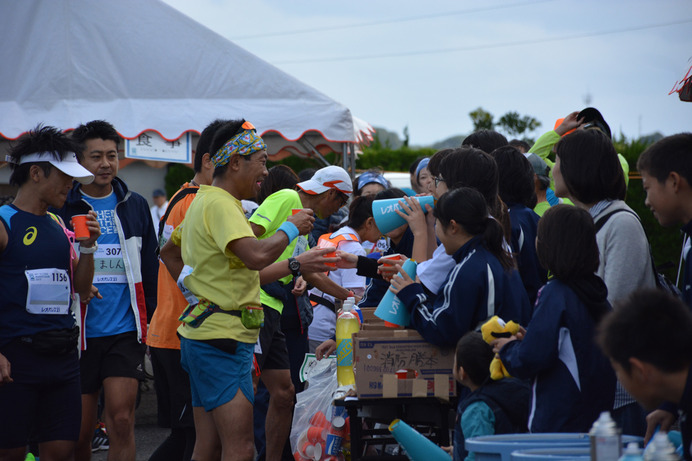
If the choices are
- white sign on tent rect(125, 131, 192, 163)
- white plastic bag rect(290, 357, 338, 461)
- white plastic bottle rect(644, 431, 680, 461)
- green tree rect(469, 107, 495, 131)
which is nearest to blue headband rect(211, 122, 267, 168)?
white plastic bag rect(290, 357, 338, 461)

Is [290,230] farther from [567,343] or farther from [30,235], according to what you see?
[567,343]

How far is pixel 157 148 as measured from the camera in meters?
8.34

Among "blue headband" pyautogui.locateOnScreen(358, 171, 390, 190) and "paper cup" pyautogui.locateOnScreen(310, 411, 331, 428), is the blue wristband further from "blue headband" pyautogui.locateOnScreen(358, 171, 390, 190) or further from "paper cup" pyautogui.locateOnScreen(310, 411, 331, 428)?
"blue headband" pyautogui.locateOnScreen(358, 171, 390, 190)

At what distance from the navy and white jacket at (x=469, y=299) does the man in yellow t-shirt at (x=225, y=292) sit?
0.78m

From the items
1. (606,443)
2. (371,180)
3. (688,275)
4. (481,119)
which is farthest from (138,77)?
(481,119)

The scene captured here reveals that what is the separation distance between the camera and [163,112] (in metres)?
8.41

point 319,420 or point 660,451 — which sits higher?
point 660,451

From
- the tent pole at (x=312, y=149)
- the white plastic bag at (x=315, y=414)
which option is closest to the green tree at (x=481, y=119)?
the tent pole at (x=312, y=149)

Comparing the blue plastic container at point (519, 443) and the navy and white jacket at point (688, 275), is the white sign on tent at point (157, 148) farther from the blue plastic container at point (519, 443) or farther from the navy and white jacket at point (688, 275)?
the blue plastic container at point (519, 443)

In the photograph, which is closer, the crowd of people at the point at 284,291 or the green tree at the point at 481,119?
the crowd of people at the point at 284,291

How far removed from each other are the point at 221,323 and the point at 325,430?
1262mm

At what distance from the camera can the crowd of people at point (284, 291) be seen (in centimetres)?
276

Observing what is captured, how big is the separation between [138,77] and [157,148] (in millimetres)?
860

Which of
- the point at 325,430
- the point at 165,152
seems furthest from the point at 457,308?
the point at 165,152
